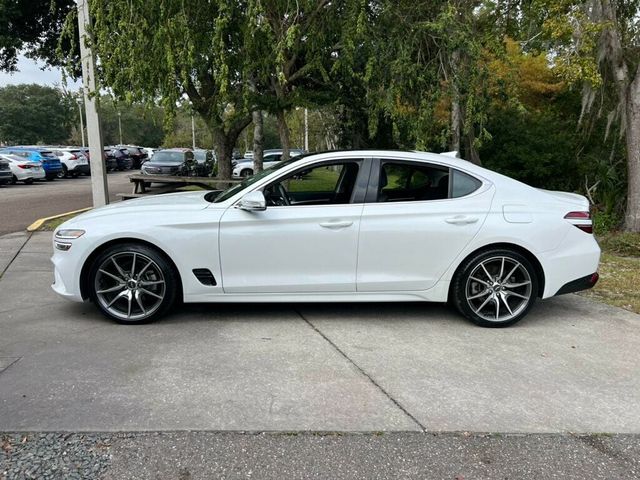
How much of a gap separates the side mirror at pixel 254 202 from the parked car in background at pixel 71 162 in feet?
82.3

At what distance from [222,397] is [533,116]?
40.4 feet

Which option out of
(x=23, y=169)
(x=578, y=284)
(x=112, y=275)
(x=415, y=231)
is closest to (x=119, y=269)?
(x=112, y=275)

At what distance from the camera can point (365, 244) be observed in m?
4.72

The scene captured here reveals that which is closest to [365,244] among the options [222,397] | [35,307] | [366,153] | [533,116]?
[366,153]

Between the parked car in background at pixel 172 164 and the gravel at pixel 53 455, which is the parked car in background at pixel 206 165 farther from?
the gravel at pixel 53 455

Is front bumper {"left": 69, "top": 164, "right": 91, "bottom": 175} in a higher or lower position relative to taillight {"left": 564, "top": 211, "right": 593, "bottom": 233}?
lower

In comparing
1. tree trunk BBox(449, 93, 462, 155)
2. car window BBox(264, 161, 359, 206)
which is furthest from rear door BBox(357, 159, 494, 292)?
tree trunk BBox(449, 93, 462, 155)

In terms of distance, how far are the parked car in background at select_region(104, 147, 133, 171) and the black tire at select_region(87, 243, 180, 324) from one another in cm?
3192

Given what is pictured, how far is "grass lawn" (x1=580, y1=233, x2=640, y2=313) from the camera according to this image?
5840 millimetres

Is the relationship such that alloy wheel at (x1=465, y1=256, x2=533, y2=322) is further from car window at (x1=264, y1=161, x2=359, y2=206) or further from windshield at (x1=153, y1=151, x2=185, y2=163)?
windshield at (x1=153, y1=151, x2=185, y2=163)

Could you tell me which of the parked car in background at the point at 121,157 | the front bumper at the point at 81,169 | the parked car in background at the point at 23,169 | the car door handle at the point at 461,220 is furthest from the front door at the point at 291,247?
the parked car in background at the point at 121,157

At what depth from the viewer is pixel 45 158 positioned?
82.1 ft

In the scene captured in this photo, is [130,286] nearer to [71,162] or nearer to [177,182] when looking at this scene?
[177,182]

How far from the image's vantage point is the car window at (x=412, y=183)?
16.1 ft
